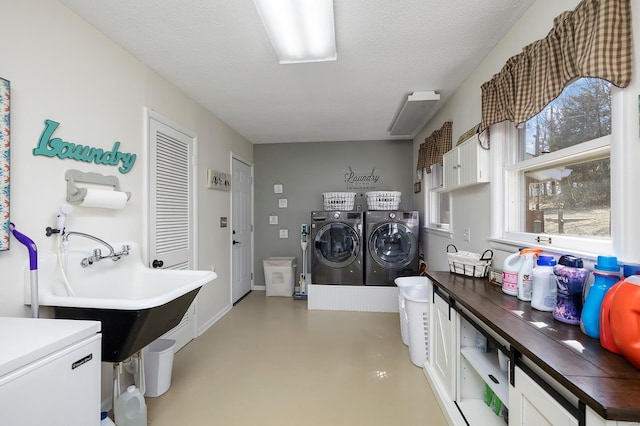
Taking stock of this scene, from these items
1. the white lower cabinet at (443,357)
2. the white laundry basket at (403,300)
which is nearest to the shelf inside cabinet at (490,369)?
the white lower cabinet at (443,357)

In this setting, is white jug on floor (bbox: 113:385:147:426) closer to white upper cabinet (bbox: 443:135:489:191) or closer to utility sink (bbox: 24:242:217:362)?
utility sink (bbox: 24:242:217:362)

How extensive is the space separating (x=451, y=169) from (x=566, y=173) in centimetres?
105

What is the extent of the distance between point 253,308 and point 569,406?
136 inches

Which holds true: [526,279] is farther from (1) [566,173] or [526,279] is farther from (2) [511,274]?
(1) [566,173]

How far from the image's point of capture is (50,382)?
90cm

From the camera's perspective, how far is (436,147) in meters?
3.08

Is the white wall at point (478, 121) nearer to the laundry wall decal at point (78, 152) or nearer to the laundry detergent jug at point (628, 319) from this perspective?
the laundry detergent jug at point (628, 319)

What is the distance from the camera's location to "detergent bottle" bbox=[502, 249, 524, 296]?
59.0 inches

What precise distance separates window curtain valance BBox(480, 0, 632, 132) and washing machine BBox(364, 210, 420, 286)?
1.92m

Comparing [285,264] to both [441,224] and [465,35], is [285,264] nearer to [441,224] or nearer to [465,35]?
[441,224]

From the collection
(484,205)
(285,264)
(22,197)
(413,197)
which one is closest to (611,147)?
(484,205)

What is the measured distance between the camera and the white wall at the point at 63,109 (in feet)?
4.33

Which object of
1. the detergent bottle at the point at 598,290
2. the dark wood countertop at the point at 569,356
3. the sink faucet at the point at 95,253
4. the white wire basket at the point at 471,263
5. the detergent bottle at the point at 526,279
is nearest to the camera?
the dark wood countertop at the point at 569,356

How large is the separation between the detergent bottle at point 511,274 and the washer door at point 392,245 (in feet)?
6.72
